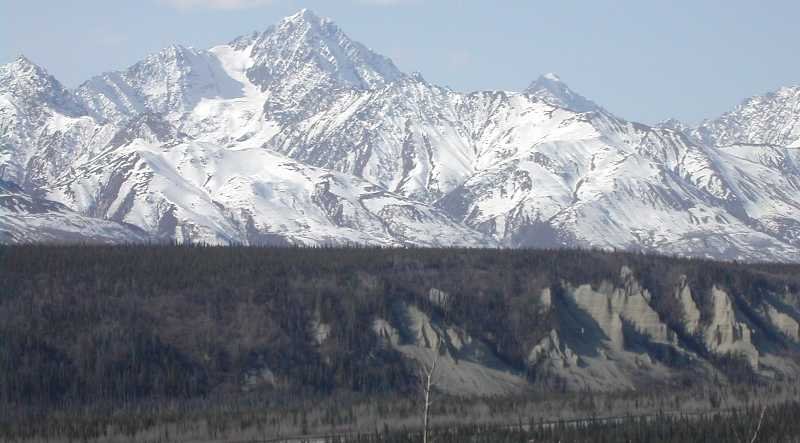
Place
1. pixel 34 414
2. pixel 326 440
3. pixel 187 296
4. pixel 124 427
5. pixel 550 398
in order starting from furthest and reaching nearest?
1. pixel 187 296
2. pixel 550 398
3. pixel 34 414
4. pixel 124 427
5. pixel 326 440

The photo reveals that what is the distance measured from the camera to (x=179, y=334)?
185 metres

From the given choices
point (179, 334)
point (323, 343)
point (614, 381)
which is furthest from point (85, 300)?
point (614, 381)

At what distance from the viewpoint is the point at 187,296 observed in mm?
195000

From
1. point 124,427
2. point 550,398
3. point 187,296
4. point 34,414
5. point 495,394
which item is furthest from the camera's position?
point 187,296

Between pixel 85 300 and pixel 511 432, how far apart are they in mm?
73768

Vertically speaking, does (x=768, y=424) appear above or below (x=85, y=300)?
below

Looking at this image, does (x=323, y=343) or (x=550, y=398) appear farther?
(x=323, y=343)

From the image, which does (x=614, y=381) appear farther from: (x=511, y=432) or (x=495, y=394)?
(x=511, y=432)

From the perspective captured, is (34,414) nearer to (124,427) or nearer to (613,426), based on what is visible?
(124,427)

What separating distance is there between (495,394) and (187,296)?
41.1m

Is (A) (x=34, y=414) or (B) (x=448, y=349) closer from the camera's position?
(A) (x=34, y=414)

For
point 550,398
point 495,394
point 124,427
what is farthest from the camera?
point 495,394

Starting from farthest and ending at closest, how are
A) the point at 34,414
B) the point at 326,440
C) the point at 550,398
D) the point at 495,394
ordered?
the point at 495,394 → the point at 550,398 → the point at 34,414 → the point at 326,440

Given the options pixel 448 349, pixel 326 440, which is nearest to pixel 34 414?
pixel 326 440
